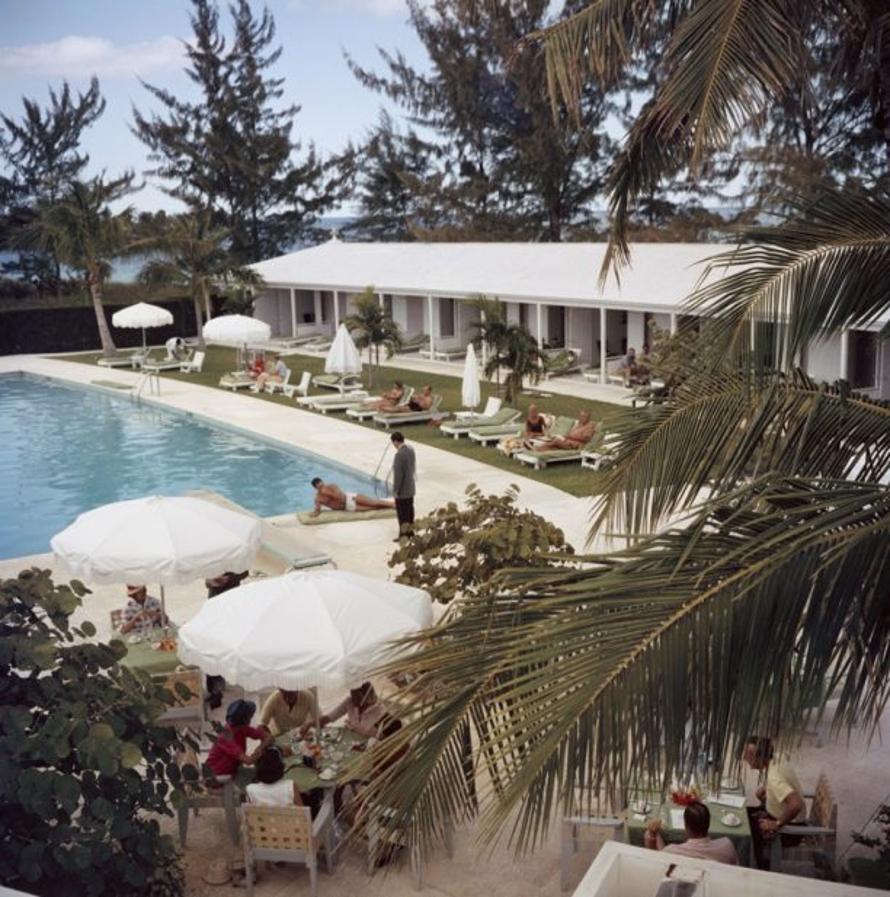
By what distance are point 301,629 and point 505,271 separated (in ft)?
89.4

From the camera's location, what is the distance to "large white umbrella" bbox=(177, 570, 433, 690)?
25.8ft

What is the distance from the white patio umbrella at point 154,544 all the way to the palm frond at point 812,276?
584 centimetres

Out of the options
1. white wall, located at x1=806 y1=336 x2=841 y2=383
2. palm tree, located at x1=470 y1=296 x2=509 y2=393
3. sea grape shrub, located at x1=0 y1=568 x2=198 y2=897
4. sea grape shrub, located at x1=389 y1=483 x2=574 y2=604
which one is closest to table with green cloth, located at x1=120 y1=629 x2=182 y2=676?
sea grape shrub, located at x1=389 y1=483 x2=574 y2=604

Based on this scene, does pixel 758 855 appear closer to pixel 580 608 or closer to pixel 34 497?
pixel 580 608

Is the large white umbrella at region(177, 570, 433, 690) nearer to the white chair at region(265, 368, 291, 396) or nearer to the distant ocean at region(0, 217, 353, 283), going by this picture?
the white chair at region(265, 368, 291, 396)

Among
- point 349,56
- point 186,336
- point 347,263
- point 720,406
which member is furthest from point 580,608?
point 349,56

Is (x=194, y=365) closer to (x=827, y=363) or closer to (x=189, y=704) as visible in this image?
(x=827, y=363)

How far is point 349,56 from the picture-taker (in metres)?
57.3

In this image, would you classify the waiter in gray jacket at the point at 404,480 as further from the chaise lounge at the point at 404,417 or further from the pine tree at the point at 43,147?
the pine tree at the point at 43,147

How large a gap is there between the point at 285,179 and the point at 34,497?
41.9m

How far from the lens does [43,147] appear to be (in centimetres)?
5928

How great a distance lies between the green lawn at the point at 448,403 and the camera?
19.9 metres

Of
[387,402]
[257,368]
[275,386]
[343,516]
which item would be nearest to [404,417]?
[387,402]

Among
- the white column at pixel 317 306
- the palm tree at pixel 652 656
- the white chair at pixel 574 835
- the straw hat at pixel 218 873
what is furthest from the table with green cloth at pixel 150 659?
the white column at pixel 317 306
